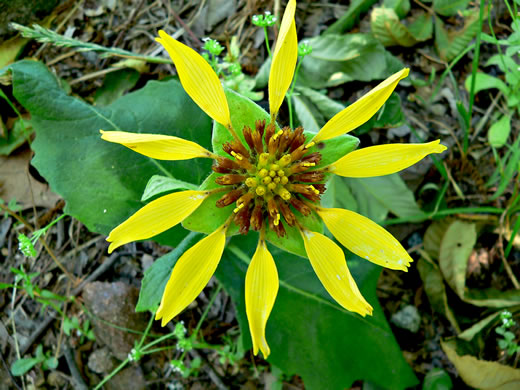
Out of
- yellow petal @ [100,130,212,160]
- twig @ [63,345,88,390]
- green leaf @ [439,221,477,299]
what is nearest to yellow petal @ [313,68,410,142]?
yellow petal @ [100,130,212,160]

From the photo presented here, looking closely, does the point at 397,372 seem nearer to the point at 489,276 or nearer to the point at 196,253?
the point at 489,276

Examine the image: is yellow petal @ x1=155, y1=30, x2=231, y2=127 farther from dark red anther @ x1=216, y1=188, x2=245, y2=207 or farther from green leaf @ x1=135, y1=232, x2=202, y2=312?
green leaf @ x1=135, y1=232, x2=202, y2=312

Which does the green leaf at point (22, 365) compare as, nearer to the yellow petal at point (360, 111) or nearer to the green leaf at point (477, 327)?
the yellow petal at point (360, 111)

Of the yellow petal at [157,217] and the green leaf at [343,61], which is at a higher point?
the green leaf at [343,61]

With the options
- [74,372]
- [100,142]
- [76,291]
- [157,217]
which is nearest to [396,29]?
[100,142]

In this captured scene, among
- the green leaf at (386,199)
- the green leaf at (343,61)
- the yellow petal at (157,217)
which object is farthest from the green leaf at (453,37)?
the yellow petal at (157,217)

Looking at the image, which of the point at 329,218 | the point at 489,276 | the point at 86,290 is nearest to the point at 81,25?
the point at 86,290

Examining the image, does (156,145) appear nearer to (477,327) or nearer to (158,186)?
(158,186)
